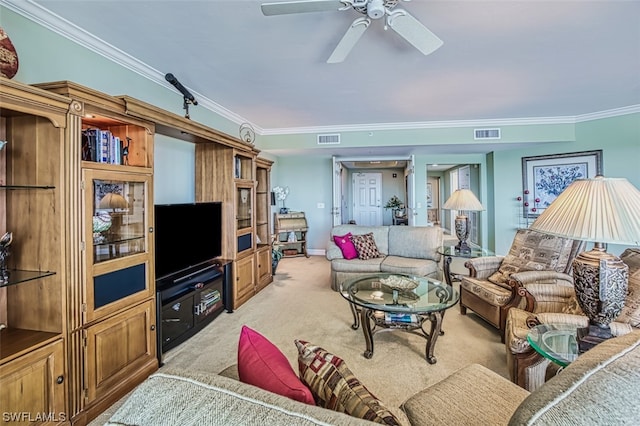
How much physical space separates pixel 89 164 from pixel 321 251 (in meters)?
5.45

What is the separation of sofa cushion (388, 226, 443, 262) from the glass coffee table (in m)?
1.24

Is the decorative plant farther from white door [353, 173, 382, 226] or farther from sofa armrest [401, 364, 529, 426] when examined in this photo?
sofa armrest [401, 364, 529, 426]

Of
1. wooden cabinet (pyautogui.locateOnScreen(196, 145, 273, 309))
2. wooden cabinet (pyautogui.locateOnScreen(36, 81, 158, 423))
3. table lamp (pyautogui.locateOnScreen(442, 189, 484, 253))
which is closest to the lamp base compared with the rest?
table lamp (pyautogui.locateOnScreen(442, 189, 484, 253))

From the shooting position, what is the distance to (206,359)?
242 cm

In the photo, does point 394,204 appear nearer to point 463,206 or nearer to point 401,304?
point 463,206

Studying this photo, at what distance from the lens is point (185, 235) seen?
2.83 metres

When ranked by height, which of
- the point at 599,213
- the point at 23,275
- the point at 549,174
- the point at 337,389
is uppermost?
the point at 549,174

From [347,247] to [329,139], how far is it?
6.89ft

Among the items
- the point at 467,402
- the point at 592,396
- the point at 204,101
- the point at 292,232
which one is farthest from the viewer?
the point at 292,232

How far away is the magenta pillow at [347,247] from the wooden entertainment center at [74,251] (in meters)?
2.51

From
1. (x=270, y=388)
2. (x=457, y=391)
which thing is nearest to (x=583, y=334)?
(x=457, y=391)

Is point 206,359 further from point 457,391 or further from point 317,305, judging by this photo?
point 457,391

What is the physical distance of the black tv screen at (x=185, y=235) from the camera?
252 centimetres

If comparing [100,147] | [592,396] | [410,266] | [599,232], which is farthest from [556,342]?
[100,147]
